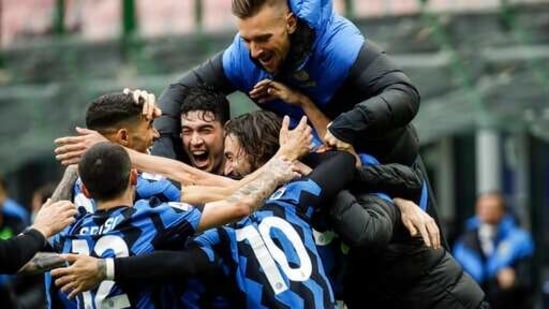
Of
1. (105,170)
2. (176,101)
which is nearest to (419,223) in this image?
(176,101)

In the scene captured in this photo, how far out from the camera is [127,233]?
29.5ft

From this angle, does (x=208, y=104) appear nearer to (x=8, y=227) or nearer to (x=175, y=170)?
(x=175, y=170)

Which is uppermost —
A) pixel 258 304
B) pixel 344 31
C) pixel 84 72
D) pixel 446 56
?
pixel 344 31

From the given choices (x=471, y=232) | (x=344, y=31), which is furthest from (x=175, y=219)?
(x=471, y=232)

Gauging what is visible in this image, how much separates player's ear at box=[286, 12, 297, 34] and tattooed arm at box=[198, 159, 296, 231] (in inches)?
24.4

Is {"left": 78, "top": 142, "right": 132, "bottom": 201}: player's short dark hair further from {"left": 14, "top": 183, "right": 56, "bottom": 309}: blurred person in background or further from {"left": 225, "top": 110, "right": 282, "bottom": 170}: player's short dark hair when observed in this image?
{"left": 14, "top": 183, "right": 56, "bottom": 309}: blurred person in background

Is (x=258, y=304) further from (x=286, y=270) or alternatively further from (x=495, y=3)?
(x=495, y=3)

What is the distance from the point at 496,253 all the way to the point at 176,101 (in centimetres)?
841

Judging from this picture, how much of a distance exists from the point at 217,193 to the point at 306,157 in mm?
442

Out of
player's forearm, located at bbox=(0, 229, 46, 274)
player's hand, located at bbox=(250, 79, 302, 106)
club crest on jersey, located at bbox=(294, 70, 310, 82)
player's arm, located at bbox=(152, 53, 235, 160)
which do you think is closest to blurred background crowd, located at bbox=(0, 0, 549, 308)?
player's arm, located at bbox=(152, 53, 235, 160)

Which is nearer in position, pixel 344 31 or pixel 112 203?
pixel 112 203

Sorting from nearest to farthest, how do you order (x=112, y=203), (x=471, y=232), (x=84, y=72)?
(x=112, y=203)
(x=471, y=232)
(x=84, y=72)

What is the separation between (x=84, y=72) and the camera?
2161 centimetres

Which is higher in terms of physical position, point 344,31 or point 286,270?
point 344,31
